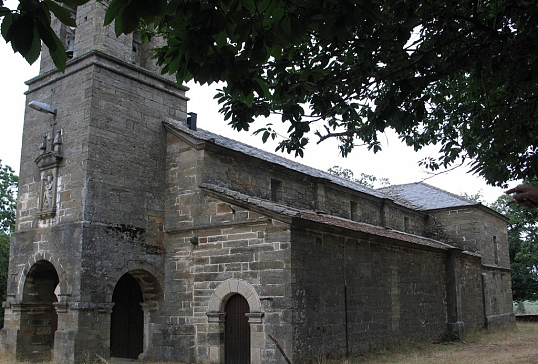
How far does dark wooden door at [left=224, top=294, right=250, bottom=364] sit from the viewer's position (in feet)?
41.3

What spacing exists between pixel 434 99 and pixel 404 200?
1829 centimetres

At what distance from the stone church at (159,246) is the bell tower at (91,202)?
0.04 m

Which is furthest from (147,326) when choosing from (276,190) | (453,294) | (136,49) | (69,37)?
(453,294)

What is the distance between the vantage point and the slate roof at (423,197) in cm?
2548

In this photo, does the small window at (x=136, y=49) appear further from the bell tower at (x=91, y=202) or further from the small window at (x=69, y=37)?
the small window at (x=69, y=37)

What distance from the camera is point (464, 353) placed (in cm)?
1545

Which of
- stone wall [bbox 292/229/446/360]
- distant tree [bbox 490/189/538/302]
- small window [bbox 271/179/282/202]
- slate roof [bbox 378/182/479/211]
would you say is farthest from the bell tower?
distant tree [bbox 490/189/538/302]

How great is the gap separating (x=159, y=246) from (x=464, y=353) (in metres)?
9.62

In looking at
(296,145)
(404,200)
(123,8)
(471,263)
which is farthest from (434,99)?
(404,200)

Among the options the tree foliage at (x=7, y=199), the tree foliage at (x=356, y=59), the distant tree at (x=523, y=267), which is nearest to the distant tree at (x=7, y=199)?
the tree foliage at (x=7, y=199)

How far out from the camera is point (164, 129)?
50.2ft

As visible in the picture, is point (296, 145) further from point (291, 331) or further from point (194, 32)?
point (291, 331)

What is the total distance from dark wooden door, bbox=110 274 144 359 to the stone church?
0.04 m

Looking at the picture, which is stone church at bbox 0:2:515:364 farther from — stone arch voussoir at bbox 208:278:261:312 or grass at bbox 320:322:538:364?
grass at bbox 320:322:538:364
